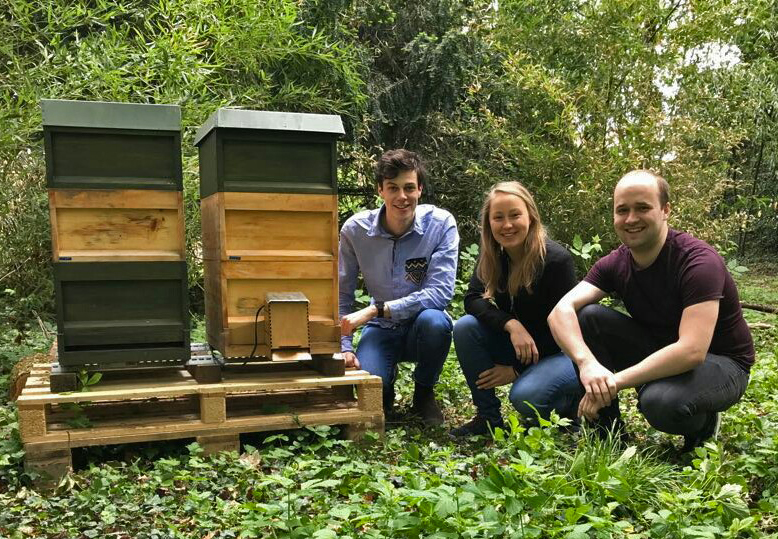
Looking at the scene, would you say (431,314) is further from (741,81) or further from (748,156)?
(748,156)

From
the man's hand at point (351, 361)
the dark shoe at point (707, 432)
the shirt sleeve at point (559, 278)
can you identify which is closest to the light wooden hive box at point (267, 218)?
the man's hand at point (351, 361)

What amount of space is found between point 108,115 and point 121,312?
0.89 metres

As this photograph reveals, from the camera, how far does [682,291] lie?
114 inches

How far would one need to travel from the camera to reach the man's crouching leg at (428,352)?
3781mm

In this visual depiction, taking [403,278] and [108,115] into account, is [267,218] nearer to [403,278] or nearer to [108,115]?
[108,115]

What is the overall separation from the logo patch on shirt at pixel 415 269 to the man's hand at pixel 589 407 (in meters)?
1.33

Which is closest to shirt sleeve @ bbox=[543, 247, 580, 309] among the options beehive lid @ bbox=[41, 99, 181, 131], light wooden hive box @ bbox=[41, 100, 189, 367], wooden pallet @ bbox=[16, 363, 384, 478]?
wooden pallet @ bbox=[16, 363, 384, 478]

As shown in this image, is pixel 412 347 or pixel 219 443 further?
pixel 412 347

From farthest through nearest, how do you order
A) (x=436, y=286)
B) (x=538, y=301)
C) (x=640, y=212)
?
(x=436, y=286) → (x=538, y=301) → (x=640, y=212)

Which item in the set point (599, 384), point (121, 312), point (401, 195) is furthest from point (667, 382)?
point (121, 312)

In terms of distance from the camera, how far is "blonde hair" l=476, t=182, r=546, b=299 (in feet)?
11.3

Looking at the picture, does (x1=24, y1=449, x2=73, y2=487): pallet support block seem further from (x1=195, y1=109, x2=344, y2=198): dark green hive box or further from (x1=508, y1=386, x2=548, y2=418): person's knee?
(x1=508, y1=386, x2=548, y2=418): person's knee

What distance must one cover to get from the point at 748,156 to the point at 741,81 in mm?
6269

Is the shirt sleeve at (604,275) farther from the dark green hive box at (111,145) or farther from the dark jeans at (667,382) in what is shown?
the dark green hive box at (111,145)
